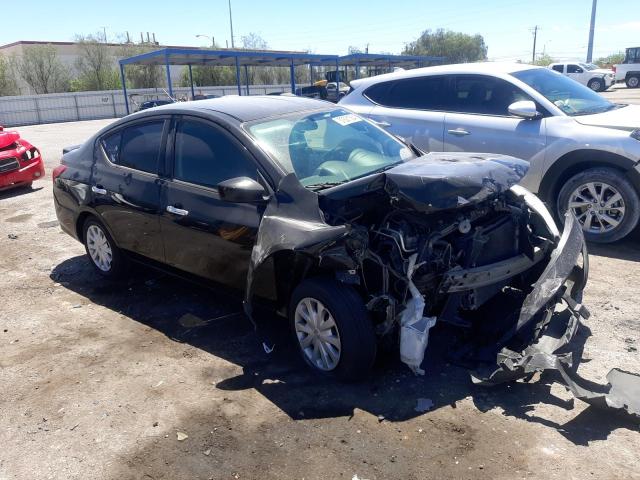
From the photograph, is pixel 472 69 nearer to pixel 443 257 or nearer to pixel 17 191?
pixel 443 257

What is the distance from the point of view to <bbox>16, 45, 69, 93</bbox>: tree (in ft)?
142

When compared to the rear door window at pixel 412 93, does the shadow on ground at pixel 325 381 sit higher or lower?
lower

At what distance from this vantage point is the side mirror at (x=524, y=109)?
5.83 meters

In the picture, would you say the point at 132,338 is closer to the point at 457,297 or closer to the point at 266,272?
the point at 266,272

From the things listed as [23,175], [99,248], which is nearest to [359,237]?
[99,248]

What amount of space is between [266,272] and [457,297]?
129cm

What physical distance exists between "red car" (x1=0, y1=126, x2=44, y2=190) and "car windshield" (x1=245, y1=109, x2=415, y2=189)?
7671 millimetres

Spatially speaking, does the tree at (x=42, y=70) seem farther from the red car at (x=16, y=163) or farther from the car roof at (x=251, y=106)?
the car roof at (x=251, y=106)

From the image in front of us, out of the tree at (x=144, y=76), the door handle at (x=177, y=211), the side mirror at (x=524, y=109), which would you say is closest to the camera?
the door handle at (x=177, y=211)

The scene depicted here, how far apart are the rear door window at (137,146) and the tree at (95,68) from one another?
44.0m

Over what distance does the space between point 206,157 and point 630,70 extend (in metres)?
42.0

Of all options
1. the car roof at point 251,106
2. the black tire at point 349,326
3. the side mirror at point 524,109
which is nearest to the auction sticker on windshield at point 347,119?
the car roof at point 251,106

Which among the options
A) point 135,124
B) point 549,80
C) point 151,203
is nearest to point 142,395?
point 151,203

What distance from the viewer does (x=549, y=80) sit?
6570mm
